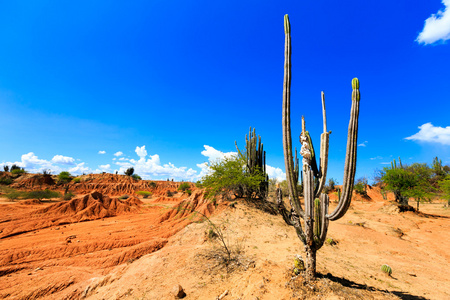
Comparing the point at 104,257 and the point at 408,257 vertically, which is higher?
the point at 408,257

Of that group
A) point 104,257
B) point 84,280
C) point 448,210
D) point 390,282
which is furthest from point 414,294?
point 448,210

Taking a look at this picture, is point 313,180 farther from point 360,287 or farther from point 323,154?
point 360,287

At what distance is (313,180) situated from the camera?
421 centimetres

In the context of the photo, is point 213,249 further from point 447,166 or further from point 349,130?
point 447,166

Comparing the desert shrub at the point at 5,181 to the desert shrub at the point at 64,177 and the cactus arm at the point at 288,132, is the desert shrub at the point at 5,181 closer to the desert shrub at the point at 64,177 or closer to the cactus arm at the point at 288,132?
the desert shrub at the point at 64,177

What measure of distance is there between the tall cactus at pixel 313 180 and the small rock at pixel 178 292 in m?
2.94

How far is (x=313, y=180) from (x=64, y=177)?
53477mm

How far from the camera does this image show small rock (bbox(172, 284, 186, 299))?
4.52 m

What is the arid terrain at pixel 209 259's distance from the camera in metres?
4.62

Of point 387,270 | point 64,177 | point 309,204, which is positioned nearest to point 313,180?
point 309,204

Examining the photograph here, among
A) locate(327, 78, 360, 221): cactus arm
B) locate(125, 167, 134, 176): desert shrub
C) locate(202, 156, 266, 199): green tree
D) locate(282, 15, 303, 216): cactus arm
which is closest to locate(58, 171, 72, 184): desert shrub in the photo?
locate(125, 167, 134, 176): desert shrub

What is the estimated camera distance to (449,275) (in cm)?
648

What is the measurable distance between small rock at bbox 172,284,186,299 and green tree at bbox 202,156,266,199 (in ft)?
24.7

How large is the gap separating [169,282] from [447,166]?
171ft
